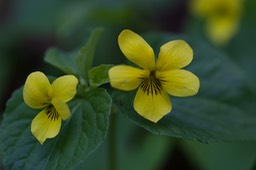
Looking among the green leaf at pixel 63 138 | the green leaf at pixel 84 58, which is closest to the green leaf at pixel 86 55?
the green leaf at pixel 84 58

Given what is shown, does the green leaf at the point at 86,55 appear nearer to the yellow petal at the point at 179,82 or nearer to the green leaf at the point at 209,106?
the green leaf at the point at 209,106

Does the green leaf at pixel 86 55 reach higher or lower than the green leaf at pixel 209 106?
higher

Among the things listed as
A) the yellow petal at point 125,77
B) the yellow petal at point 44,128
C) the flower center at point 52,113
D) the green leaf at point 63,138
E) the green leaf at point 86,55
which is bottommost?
the green leaf at point 63,138

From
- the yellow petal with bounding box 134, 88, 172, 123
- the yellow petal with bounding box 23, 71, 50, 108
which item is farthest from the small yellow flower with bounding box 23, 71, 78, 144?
the yellow petal with bounding box 134, 88, 172, 123

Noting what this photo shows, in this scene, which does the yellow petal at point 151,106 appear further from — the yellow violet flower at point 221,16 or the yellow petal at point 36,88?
the yellow violet flower at point 221,16

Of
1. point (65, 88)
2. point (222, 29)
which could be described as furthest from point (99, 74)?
point (222, 29)

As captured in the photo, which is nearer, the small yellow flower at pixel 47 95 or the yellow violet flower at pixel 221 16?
the small yellow flower at pixel 47 95

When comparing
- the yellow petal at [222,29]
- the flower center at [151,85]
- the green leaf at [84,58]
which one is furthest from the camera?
the yellow petal at [222,29]

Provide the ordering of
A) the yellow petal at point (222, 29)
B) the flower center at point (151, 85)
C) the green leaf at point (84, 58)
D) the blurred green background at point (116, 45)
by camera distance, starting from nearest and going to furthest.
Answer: the flower center at point (151, 85) < the green leaf at point (84, 58) < the blurred green background at point (116, 45) < the yellow petal at point (222, 29)

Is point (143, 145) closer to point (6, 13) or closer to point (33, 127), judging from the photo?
point (33, 127)
